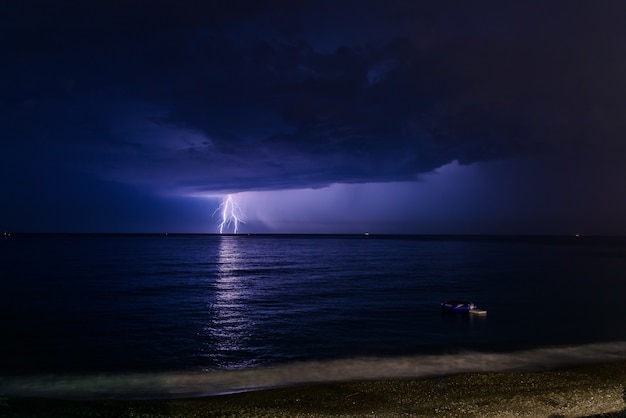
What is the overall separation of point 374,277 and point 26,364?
52141 millimetres

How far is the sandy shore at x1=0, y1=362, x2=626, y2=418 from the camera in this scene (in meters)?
14.9

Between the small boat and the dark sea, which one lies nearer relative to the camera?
the dark sea

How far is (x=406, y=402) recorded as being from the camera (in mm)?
16594

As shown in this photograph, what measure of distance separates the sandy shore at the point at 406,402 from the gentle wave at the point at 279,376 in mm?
1654

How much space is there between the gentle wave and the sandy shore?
165 cm

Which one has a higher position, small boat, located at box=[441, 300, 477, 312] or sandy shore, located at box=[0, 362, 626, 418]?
sandy shore, located at box=[0, 362, 626, 418]

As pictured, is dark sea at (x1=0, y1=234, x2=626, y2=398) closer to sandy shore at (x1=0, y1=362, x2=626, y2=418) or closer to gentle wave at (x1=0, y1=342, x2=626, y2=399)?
gentle wave at (x1=0, y1=342, x2=626, y2=399)

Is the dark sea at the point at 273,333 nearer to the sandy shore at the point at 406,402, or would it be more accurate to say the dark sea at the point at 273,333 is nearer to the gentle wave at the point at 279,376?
the gentle wave at the point at 279,376

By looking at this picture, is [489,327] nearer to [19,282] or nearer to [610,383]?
[610,383]

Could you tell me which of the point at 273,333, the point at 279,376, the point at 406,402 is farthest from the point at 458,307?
the point at 406,402

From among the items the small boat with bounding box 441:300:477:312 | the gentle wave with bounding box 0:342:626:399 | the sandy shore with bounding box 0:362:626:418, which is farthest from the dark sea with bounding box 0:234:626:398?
the sandy shore with bounding box 0:362:626:418

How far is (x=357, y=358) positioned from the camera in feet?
81.4

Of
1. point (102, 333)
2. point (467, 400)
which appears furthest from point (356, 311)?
point (467, 400)

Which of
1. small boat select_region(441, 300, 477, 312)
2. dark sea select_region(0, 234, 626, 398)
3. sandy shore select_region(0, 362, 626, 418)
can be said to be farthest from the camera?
small boat select_region(441, 300, 477, 312)
